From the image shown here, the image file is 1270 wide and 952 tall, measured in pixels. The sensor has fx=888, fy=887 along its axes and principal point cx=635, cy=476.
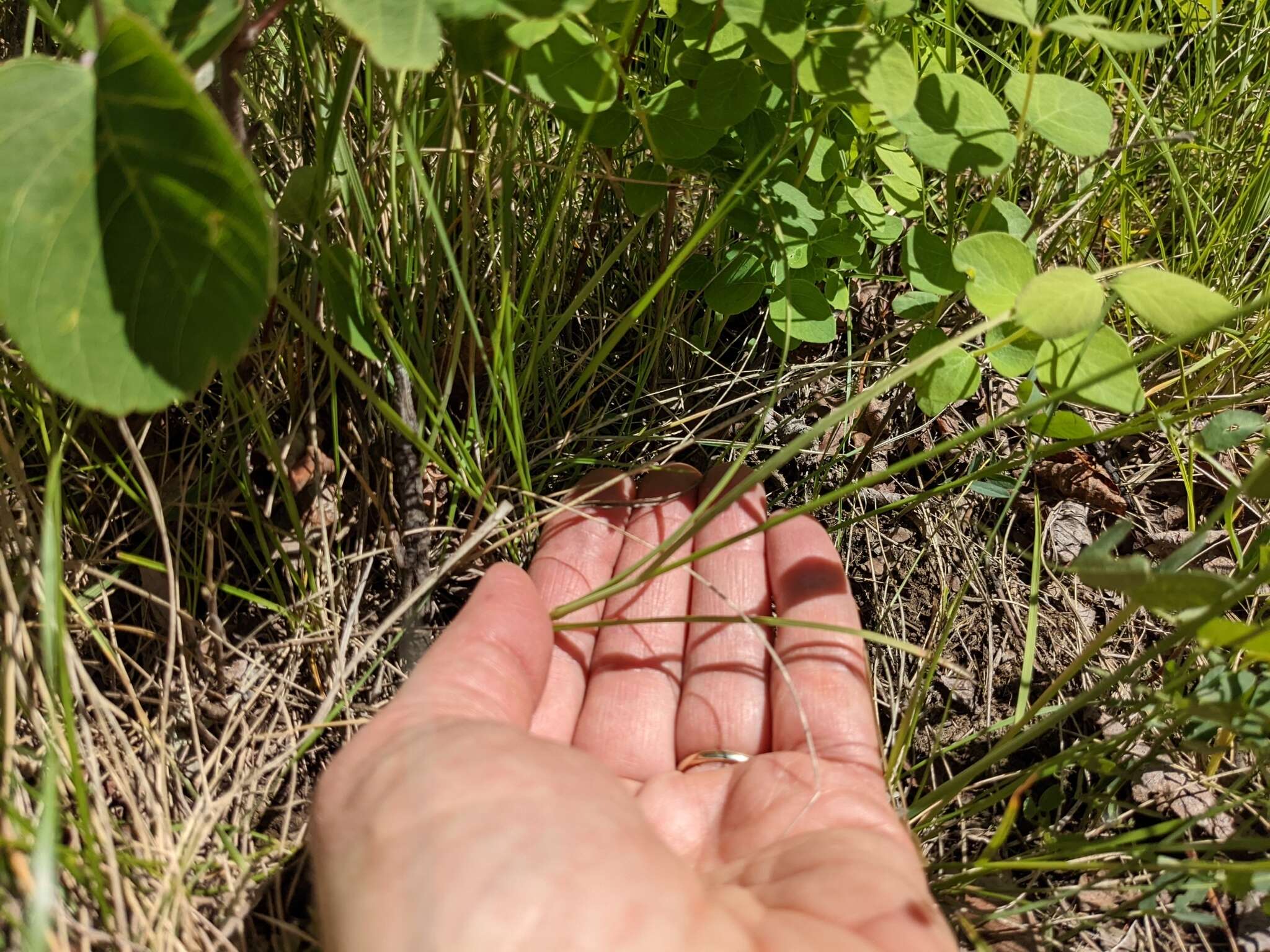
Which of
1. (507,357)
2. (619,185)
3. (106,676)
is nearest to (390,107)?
(507,357)

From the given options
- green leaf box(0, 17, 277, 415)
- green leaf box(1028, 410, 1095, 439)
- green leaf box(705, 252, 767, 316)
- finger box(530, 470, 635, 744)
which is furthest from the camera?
green leaf box(705, 252, 767, 316)

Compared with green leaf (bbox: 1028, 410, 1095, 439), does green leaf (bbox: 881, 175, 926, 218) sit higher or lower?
higher

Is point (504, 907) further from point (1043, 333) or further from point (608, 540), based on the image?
point (1043, 333)

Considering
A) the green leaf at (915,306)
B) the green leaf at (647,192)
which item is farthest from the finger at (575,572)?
the green leaf at (915,306)

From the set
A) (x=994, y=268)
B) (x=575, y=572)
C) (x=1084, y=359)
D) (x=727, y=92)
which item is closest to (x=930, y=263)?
(x=994, y=268)

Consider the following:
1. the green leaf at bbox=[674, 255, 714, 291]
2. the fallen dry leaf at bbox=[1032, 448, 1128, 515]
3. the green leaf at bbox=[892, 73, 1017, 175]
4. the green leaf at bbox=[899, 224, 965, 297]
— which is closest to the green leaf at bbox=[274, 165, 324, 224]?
the green leaf at bbox=[674, 255, 714, 291]

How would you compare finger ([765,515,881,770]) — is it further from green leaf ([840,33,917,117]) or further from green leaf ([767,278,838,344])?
green leaf ([840,33,917,117])

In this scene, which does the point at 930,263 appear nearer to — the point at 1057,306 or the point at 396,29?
the point at 1057,306
